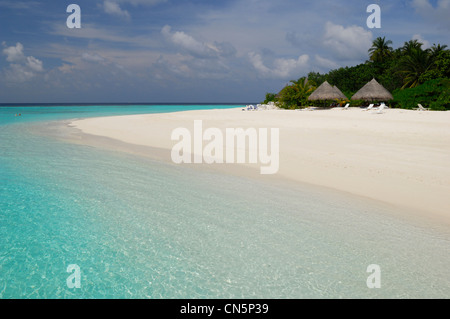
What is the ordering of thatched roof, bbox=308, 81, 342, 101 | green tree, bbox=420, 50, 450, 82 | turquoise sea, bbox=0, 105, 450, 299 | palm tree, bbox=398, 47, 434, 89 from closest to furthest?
turquoise sea, bbox=0, 105, 450, 299, green tree, bbox=420, 50, 450, 82, thatched roof, bbox=308, 81, 342, 101, palm tree, bbox=398, 47, 434, 89

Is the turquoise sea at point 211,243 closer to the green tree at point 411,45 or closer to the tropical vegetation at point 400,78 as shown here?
the tropical vegetation at point 400,78

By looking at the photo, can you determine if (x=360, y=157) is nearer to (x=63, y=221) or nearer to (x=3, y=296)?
(x=63, y=221)

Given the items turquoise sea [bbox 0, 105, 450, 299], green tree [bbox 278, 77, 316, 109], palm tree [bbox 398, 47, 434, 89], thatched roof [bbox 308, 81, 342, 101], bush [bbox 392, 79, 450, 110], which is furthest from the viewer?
green tree [bbox 278, 77, 316, 109]

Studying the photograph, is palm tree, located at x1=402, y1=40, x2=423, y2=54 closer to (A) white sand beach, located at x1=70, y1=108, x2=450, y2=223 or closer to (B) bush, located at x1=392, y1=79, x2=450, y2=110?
(B) bush, located at x1=392, y1=79, x2=450, y2=110

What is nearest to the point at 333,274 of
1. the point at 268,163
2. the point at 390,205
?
the point at 390,205

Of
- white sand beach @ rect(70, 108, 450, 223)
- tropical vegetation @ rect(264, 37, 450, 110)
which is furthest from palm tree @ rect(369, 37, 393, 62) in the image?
white sand beach @ rect(70, 108, 450, 223)

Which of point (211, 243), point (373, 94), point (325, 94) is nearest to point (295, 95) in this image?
point (325, 94)

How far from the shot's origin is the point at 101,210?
565 centimetres

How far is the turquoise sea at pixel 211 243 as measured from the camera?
3413mm

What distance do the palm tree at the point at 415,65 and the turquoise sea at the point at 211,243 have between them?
1443 inches

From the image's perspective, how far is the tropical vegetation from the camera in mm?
25656

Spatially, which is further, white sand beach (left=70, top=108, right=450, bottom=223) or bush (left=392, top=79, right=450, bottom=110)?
bush (left=392, top=79, right=450, bottom=110)

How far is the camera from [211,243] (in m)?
4.34

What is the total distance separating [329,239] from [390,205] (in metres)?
1.92
